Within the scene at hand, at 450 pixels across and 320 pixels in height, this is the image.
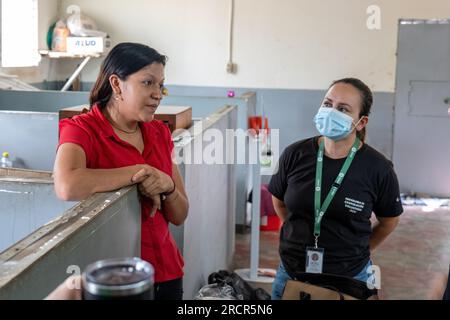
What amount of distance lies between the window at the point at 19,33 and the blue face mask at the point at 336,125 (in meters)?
4.14

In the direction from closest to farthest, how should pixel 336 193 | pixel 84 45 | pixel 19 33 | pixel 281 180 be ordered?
pixel 336 193
pixel 281 180
pixel 19 33
pixel 84 45

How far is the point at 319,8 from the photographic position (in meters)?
5.46

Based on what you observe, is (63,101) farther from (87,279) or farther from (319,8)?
(87,279)

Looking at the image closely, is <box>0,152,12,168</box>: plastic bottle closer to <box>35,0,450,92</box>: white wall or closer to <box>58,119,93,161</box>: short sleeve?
<box>58,119,93,161</box>: short sleeve

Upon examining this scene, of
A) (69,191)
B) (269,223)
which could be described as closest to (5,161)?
(69,191)

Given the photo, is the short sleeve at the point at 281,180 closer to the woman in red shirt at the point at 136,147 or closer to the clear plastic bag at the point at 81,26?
the woman in red shirt at the point at 136,147

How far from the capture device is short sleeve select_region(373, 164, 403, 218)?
1.66 metres

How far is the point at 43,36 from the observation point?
5.61 meters

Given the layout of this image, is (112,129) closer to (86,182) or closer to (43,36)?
(86,182)

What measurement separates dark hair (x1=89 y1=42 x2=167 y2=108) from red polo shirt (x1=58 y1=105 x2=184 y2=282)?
0.04 meters

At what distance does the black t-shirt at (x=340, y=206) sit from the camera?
5.37ft

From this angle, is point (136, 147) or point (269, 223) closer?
point (136, 147)

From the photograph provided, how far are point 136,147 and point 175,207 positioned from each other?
187 millimetres

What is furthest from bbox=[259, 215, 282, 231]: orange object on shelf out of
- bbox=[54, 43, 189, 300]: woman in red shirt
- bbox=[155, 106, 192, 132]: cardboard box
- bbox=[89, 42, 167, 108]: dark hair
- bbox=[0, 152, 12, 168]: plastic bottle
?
bbox=[89, 42, 167, 108]: dark hair
